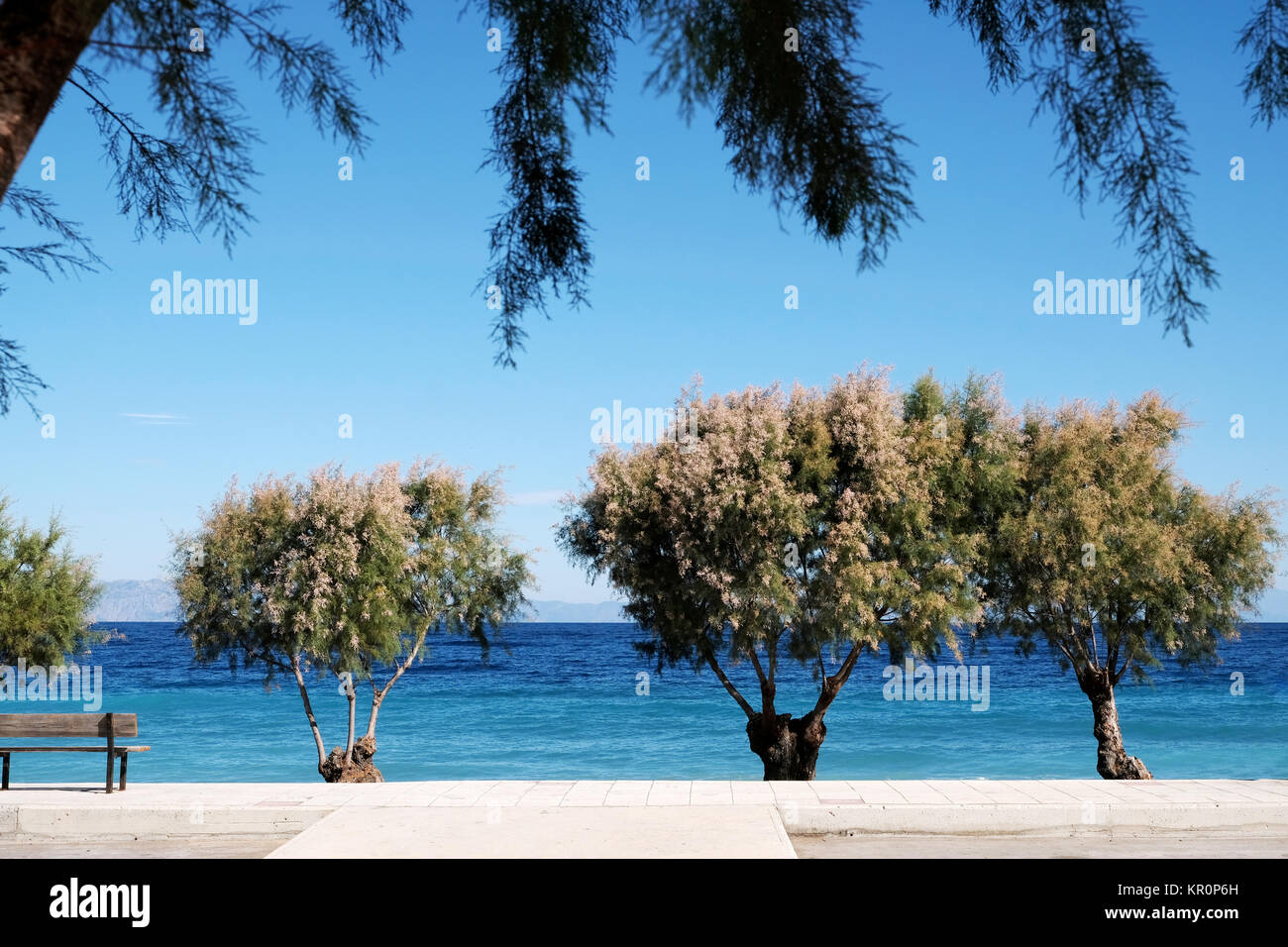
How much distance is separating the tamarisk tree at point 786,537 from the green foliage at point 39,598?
12.8 metres

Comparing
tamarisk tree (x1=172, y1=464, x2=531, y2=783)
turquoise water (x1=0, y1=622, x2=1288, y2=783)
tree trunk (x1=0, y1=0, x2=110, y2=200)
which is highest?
tree trunk (x1=0, y1=0, x2=110, y2=200)

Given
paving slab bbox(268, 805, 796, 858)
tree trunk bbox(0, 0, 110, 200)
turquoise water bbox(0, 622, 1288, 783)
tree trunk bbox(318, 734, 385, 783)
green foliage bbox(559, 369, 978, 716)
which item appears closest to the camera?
tree trunk bbox(0, 0, 110, 200)

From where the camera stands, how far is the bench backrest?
14367 millimetres

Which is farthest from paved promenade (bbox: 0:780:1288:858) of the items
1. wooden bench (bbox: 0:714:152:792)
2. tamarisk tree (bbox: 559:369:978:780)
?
tamarisk tree (bbox: 559:369:978:780)

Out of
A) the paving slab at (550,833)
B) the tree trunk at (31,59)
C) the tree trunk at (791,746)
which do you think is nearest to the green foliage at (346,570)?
the tree trunk at (791,746)

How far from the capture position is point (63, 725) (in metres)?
14.6

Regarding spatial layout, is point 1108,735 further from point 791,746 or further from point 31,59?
point 31,59

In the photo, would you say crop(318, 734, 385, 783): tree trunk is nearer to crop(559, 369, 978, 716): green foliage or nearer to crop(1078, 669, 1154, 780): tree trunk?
crop(559, 369, 978, 716): green foliage

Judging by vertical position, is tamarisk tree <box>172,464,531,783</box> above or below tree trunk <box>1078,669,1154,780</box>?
above

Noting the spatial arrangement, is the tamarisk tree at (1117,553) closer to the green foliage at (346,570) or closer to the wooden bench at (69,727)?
the green foliage at (346,570)

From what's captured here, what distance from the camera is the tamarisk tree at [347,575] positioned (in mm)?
21562

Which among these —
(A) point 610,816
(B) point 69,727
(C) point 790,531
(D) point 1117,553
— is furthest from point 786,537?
(B) point 69,727

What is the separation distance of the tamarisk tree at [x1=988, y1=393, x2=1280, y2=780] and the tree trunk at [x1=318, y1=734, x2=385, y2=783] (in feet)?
42.5

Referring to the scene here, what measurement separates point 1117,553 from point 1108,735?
3612 millimetres
